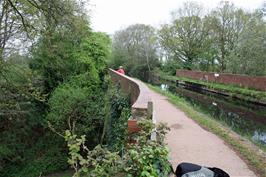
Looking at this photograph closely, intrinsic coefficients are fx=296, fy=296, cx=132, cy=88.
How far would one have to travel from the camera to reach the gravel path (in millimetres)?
5852

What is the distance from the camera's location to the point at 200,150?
683 cm

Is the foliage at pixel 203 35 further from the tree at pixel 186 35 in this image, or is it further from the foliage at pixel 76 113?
the foliage at pixel 76 113

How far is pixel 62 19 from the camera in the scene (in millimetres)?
7414

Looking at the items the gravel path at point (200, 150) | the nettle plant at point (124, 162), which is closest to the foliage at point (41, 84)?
the gravel path at point (200, 150)

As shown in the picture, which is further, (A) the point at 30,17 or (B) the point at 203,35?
(B) the point at 203,35

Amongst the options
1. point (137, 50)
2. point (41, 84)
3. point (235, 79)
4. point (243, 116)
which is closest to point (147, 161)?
point (243, 116)

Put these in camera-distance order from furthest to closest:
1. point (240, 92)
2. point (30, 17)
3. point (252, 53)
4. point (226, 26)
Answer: point (226, 26) → point (252, 53) → point (240, 92) → point (30, 17)

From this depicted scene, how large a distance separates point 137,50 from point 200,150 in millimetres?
41055

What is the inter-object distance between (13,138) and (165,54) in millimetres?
36628

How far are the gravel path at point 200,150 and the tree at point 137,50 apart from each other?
36.9m

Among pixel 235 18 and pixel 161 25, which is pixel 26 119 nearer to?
pixel 235 18

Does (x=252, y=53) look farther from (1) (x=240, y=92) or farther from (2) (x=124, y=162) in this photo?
(2) (x=124, y=162)

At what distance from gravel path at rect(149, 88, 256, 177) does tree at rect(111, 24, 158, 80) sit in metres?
36.9

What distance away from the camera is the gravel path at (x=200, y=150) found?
585 cm
